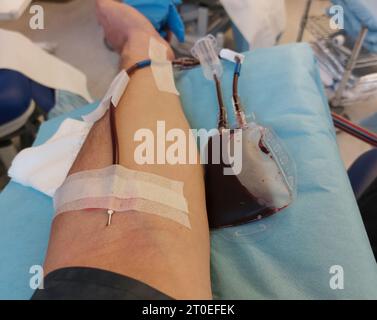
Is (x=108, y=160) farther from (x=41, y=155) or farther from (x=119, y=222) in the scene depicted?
(x=41, y=155)

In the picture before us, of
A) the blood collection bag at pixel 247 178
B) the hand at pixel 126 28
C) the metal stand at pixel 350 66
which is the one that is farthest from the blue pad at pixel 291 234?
A: the metal stand at pixel 350 66

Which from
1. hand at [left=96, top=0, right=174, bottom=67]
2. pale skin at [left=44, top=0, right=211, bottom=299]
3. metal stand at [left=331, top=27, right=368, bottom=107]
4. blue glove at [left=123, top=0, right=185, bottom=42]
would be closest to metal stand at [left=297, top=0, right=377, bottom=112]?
metal stand at [left=331, top=27, right=368, bottom=107]

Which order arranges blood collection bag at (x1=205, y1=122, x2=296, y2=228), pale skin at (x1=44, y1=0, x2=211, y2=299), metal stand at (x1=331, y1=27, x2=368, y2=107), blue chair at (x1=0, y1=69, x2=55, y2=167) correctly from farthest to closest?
1. metal stand at (x1=331, y1=27, x2=368, y2=107)
2. blue chair at (x1=0, y1=69, x2=55, y2=167)
3. blood collection bag at (x1=205, y1=122, x2=296, y2=228)
4. pale skin at (x1=44, y1=0, x2=211, y2=299)

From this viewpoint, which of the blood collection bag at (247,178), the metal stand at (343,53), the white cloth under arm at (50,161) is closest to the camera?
the blood collection bag at (247,178)

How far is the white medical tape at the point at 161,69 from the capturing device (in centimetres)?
80

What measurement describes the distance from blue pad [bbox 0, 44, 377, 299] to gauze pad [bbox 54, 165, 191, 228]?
0.36 feet

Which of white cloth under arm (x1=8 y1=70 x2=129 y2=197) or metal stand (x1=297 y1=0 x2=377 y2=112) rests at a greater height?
metal stand (x1=297 y1=0 x2=377 y2=112)

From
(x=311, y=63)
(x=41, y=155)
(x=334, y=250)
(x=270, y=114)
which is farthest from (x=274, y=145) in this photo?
(x=41, y=155)

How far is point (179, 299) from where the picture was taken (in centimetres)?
43

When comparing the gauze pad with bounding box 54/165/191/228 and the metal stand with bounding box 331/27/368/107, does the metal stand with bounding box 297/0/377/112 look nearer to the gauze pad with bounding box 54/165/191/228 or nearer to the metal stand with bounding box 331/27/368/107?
the metal stand with bounding box 331/27/368/107

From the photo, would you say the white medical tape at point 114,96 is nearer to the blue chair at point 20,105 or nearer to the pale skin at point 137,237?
the pale skin at point 137,237

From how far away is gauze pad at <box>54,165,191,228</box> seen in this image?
0.50 m

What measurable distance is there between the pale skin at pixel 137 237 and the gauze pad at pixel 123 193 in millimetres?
12
